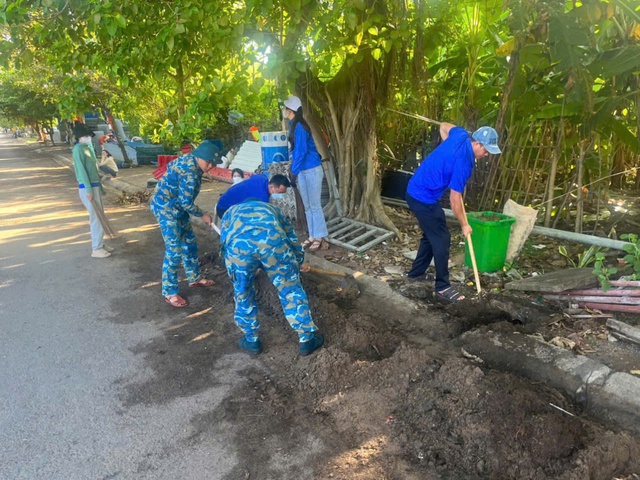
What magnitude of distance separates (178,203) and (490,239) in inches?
129

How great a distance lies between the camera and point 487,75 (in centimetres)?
638

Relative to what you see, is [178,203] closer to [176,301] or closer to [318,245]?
[176,301]

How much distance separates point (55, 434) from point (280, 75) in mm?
3662

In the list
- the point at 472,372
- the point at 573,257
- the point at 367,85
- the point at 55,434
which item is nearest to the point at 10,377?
the point at 55,434

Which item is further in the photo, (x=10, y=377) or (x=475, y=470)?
(x=10, y=377)

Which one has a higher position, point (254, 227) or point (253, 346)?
point (254, 227)

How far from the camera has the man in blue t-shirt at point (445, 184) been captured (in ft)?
13.2

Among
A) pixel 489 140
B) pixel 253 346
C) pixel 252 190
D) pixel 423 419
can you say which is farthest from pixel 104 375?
pixel 489 140

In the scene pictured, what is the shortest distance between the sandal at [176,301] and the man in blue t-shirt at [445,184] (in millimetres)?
2567

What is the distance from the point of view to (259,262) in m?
3.38

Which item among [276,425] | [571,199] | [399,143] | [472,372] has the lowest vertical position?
[276,425]

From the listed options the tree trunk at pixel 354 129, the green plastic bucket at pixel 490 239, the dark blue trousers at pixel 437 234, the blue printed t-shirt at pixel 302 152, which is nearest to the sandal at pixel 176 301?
the blue printed t-shirt at pixel 302 152

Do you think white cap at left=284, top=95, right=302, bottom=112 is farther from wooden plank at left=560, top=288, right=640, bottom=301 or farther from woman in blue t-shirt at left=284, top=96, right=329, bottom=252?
wooden plank at left=560, top=288, right=640, bottom=301

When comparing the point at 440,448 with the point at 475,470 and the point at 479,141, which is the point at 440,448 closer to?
the point at 475,470
